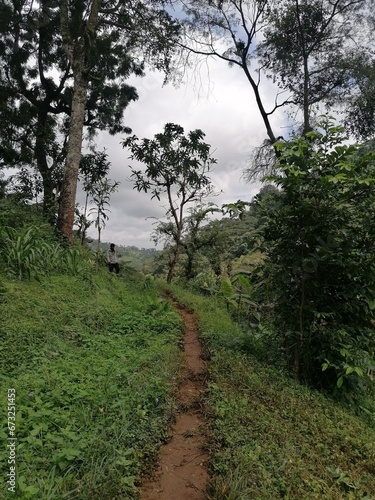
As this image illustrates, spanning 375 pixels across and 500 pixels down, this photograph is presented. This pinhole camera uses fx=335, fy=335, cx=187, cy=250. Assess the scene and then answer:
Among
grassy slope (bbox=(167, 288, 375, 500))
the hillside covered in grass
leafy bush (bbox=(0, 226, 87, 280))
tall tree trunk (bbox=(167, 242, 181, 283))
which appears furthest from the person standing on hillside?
grassy slope (bbox=(167, 288, 375, 500))

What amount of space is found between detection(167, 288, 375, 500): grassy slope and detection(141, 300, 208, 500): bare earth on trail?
11 cm

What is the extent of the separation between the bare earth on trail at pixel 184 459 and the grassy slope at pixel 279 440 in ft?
0.37

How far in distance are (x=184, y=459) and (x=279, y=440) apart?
821 millimetres

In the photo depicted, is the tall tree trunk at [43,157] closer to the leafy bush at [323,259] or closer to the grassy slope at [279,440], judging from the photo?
the leafy bush at [323,259]

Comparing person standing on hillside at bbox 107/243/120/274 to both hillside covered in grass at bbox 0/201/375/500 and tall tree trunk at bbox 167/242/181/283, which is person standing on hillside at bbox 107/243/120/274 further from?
hillside covered in grass at bbox 0/201/375/500

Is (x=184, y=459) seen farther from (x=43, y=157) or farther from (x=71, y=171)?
(x=43, y=157)

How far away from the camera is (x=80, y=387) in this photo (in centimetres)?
312

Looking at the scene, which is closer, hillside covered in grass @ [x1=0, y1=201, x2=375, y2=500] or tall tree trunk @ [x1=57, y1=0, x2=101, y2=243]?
hillside covered in grass @ [x1=0, y1=201, x2=375, y2=500]

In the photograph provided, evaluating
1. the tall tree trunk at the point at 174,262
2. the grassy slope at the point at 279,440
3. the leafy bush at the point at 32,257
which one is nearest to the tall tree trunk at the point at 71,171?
the leafy bush at the point at 32,257

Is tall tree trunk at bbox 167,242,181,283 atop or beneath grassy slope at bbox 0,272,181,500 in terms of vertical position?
atop

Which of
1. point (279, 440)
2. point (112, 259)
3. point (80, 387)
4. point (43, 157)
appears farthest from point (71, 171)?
point (279, 440)

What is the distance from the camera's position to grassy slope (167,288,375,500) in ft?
7.61

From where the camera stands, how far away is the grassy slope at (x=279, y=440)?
232cm

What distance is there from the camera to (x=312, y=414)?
3.30 m
